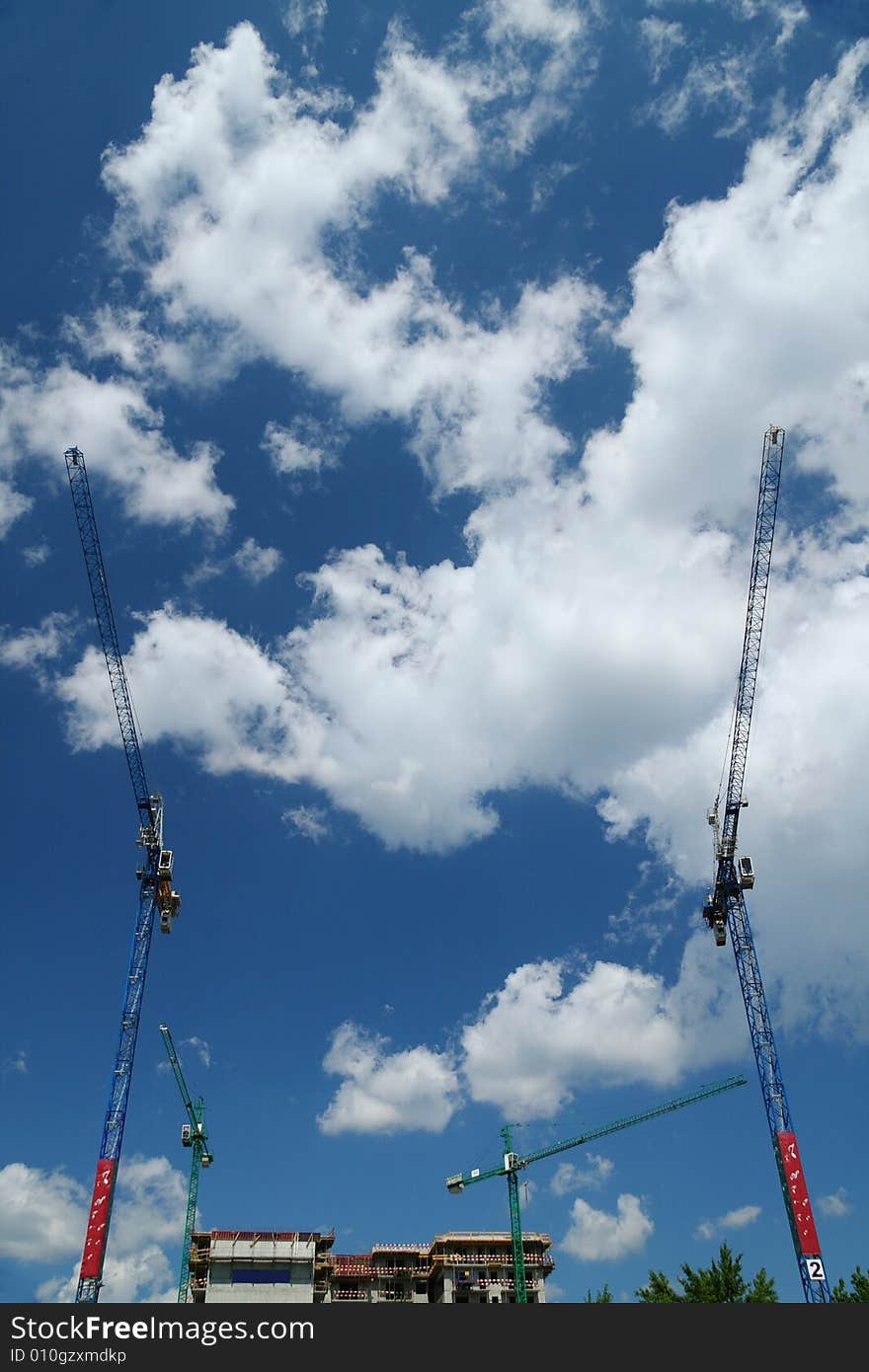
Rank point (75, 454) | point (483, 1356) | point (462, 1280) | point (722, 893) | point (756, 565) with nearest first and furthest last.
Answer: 1. point (483, 1356)
2. point (75, 454)
3. point (756, 565)
4. point (722, 893)
5. point (462, 1280)

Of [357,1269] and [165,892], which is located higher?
[165,892]

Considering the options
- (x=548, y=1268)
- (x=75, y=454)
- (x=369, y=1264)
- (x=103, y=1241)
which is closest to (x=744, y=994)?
(x=548, y=1268)

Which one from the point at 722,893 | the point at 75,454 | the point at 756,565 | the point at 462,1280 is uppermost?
the point at 75,454

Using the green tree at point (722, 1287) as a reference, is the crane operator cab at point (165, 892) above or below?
above

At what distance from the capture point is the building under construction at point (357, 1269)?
5049 inches

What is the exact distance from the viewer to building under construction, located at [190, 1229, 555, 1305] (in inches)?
5049

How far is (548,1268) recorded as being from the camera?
138 metres

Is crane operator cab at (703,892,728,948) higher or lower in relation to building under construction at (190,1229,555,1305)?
higher

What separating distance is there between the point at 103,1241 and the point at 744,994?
8208 cm

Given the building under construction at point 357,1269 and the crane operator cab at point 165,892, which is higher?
the crane operator cab at point 165,892

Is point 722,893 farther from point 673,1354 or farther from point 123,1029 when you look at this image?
point 673,1354

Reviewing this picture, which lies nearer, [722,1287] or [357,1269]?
[722,1287]

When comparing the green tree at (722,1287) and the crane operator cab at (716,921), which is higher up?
the crane operator cab at (716,921)

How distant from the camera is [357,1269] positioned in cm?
13850
